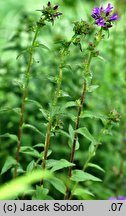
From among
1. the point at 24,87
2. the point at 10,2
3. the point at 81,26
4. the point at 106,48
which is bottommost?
the point at 24,87

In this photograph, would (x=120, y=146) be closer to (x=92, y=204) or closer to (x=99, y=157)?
(x=99, y=157)

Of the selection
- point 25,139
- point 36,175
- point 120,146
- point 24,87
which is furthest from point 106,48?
point 36,175

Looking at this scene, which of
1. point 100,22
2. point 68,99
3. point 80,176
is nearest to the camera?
point 100,22

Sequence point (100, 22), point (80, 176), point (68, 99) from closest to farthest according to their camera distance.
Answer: point (100, 22)
point (80, 176)
point (68, 99)

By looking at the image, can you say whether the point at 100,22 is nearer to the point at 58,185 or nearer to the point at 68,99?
the point at 58,185

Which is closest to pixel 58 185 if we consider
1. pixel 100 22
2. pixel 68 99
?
pixel 100 22

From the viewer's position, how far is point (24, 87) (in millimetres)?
1959

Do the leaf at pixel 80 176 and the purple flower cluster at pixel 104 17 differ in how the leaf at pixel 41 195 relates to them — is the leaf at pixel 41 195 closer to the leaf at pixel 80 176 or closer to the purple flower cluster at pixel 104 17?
the leaf at pixel 80 176

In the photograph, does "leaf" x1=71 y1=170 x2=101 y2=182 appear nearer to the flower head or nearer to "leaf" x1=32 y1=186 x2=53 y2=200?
"leaf" x1=32 y1=186 x2=53 y2=200

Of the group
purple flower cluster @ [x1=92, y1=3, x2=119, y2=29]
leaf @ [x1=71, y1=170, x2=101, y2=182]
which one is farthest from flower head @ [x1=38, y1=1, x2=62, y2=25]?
leaf @ [x1=71, y1=170, x2=101, y2=182]

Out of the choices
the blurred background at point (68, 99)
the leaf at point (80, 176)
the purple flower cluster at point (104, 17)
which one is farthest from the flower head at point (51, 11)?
the blurred background at point (68, 99)

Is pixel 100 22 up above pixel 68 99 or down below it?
above

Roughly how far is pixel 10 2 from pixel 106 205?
446 centimetres

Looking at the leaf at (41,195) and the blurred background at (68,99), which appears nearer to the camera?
the leaf at (41,195)
